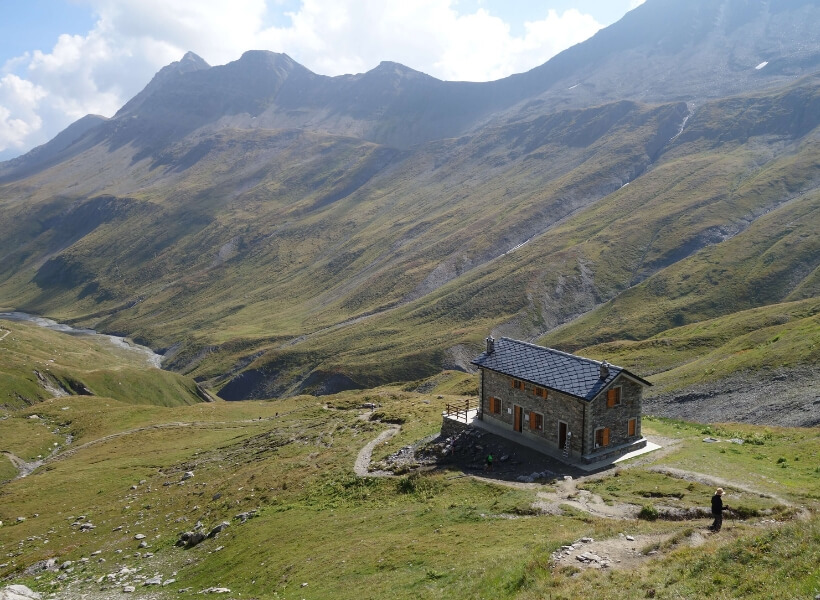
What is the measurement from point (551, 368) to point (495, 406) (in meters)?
6.91

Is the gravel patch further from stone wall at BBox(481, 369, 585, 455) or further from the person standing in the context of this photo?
the person standing

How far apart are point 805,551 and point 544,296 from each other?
551ft

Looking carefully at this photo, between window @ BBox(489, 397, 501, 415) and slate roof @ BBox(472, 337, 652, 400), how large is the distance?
2.83 metres

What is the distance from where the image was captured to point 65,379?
123062mm

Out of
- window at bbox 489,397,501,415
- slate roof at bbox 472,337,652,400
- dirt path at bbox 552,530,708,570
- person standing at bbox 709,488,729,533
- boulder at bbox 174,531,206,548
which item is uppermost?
slate roof at bbox 472,337,652,400

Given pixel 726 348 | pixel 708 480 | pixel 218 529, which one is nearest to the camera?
pixel 708 480

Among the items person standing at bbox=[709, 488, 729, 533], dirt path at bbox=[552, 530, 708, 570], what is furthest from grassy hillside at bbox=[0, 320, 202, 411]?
person standing at bbox=[709, 488, 729, 533]

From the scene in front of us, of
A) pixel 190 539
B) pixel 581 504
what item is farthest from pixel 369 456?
pixel 581 504

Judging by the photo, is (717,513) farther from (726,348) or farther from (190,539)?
(726,348)

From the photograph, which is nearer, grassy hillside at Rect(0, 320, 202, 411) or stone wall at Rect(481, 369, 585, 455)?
stone wall at Rect(481, 369, 585, 455)

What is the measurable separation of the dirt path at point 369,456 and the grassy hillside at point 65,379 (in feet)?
254

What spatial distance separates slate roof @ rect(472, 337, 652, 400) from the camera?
4741 cm

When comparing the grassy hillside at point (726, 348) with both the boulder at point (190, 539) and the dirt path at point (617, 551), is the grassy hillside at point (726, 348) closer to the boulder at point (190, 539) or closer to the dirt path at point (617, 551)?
the dirt path at point (617, 551)

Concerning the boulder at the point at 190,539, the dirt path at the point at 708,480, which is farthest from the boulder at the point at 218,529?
the dirt path at the point at 708,480
